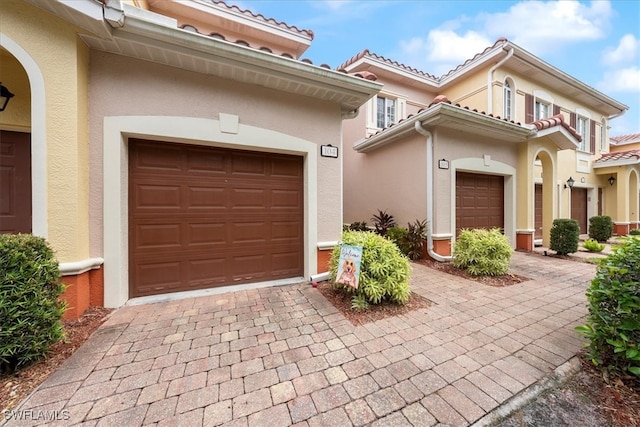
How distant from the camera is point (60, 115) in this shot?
2.73 meters

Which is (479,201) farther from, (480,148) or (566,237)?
(566,237)

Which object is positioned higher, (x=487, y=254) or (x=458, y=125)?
(x=458, y=125)

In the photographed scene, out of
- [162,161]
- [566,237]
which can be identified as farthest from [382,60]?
[162,161]

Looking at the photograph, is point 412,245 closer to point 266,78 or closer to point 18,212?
point 266,78

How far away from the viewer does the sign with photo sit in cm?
328

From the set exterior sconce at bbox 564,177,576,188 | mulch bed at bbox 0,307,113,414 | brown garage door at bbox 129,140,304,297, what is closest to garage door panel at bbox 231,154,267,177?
brown garage door at bbox 129,140,304,297

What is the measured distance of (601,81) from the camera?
417 inches

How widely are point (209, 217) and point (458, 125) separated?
578 cm

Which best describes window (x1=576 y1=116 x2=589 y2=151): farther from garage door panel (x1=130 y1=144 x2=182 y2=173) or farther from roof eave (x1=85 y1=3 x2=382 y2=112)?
garage door panel (x1=130 y1=144 x2=182 y2=173)

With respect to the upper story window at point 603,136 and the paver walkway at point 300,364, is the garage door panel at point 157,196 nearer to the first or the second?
the paver walkway at point 300,364

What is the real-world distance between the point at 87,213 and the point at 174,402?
2.70 meters

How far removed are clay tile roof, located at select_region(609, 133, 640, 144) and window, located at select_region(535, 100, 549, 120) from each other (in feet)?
29.8

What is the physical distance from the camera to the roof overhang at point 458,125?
5168mm

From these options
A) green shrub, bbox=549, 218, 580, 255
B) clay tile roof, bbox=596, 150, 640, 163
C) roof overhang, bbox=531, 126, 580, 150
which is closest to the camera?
green shrub, bbox=549, 218, 580, 255
